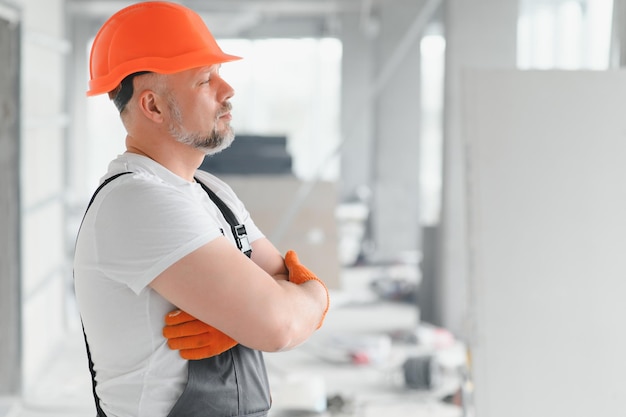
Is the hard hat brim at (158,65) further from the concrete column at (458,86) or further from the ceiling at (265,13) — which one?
the ceiling at (265,13)

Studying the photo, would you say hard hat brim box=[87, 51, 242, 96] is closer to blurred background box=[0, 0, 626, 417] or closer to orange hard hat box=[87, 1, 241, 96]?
orange hard hat box=[87, 1, 241, 96]

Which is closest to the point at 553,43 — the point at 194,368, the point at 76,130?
the point at 194,368

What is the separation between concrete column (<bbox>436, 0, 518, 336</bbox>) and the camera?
20.5ft

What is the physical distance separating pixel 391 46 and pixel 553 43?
4711 mm

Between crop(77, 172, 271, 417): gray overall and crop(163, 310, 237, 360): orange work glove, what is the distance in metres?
0.03

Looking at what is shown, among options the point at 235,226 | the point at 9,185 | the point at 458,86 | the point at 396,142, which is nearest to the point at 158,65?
the point at 235,226

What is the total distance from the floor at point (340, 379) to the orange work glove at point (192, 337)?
99.0 inches

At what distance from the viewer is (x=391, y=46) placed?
36.1ft

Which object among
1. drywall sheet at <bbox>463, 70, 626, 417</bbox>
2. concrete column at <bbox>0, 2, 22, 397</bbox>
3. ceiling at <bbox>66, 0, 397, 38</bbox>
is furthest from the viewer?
ceiling at <bbox>66, 0, 397, 38</bbox>

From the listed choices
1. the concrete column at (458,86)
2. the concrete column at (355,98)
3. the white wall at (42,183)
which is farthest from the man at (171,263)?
the concrete column at (355,98)

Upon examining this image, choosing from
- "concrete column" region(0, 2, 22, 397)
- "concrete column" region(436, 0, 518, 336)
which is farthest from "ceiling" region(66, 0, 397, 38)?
"concrete column" region(0, 2, 22, 397)

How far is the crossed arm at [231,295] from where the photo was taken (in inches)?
60.7

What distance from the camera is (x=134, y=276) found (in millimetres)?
1558

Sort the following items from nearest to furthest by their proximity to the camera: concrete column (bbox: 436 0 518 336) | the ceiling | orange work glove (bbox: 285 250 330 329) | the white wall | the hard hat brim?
1. the hard hat brim
2. orange work glove (bbox: 285 250 330 329)
3. the white wall
4. concrete column (bbox: 436 0 518 336)
5. the ceiling
